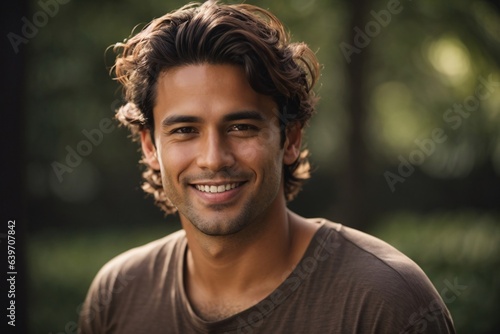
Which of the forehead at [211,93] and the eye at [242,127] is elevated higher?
the forehead at [211,93]

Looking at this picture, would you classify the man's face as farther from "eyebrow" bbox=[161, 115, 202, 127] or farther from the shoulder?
the shoulder

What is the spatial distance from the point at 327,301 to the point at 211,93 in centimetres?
95

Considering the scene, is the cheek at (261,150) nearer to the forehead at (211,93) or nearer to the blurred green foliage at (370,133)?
the forehead at (211,93)

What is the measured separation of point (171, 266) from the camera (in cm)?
325

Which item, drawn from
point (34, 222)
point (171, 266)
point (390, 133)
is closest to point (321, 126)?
point (390, 133)

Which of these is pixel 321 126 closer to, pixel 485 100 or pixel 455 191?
pixel 455 191

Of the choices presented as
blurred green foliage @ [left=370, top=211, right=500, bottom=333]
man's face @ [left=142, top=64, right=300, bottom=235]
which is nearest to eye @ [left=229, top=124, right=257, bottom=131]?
man's face @ [left=142, top=64, right=300, bottom=235]

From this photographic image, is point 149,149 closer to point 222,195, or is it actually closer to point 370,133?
point 222,195

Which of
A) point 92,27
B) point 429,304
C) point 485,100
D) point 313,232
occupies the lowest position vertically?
point 429,304

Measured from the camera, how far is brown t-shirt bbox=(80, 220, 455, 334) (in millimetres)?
2654

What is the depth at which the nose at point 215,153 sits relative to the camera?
2.72m

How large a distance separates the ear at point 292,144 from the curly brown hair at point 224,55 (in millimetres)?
34

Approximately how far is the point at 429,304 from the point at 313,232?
22.6 inches

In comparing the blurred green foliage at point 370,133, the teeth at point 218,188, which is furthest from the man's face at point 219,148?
the blurred green foliage at point 370,133
